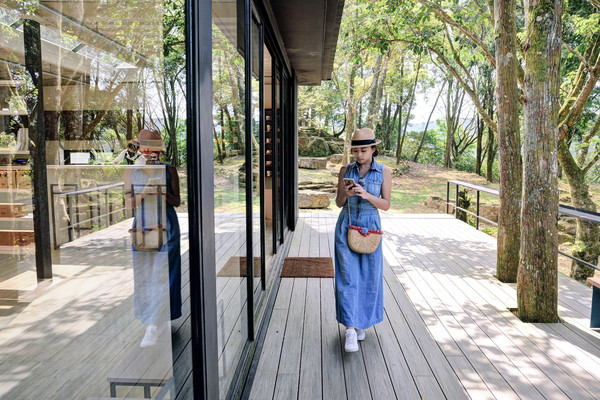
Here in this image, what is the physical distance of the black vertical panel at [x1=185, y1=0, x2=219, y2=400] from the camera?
1.23m

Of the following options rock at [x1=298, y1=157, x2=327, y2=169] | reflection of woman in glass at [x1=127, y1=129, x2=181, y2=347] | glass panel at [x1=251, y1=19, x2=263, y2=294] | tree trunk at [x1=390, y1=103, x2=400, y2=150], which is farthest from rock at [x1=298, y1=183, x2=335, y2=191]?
reflection of woman in glass at [x1=127, y1=129, x2=181, y2=347]

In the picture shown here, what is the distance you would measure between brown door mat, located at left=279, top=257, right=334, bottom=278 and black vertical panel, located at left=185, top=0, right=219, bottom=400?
2949 mm

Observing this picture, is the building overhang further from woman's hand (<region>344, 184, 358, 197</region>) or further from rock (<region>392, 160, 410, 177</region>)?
rock (<region>392, 160, 410, 177</region>)

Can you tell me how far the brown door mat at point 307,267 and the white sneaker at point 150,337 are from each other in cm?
345

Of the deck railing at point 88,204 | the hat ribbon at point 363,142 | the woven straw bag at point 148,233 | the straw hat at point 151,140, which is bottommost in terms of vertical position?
the woven straw bag at point 148,233

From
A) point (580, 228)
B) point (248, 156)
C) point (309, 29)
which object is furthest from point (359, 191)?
point (580, 228)

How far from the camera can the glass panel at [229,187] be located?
1.69m

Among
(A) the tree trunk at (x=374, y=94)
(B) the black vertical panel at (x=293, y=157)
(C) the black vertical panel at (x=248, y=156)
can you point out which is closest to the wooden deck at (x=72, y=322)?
(C) the black vertical panel at (x=248, y=156)

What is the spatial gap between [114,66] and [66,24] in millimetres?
104

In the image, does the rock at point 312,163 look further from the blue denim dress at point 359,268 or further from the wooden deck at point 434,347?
the blue denim dress at point 359,268

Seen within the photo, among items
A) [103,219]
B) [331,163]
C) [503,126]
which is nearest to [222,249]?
[103,219]

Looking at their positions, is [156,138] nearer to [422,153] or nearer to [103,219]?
[103,219]

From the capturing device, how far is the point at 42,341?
56 centimetres

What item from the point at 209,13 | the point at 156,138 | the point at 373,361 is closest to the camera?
the point at 156,138
